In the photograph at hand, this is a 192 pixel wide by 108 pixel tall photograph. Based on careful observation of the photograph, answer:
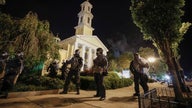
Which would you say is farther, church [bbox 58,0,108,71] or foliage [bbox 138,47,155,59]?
foliage [bbox 138,47,155,59]

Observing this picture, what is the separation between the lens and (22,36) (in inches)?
276

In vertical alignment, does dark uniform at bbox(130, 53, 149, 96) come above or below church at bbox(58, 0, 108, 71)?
below

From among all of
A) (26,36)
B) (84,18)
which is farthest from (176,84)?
(84,18)

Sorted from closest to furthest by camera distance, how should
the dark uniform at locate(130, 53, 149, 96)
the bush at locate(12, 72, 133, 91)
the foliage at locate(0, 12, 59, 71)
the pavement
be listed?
the pavement → the bush at locate(12, 72, 133, 91) → the dark uniform at locate(130, 53, 149, 96) → the foliage at locate(0, 12, 59, 71)

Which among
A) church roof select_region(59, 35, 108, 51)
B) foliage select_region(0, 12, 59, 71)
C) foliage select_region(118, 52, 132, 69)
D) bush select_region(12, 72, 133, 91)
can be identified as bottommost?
bush select_region(12, 72, 133, 91)

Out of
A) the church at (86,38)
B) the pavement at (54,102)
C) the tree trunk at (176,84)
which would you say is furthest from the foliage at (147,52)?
the pavement at (54,102)

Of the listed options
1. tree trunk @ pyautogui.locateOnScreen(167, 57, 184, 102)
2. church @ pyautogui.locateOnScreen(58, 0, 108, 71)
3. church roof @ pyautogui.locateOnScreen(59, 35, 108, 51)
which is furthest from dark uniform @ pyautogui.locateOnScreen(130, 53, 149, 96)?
church @ pyautogui.locateOnScreen(58, 0, 108, 71)

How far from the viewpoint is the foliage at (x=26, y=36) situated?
6.73 m

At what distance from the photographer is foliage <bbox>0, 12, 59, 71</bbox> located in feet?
22.1

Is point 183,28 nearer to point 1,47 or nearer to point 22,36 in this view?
point 22,36

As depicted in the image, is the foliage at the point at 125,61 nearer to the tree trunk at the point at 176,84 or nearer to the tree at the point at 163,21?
the tree at the point at 163,21

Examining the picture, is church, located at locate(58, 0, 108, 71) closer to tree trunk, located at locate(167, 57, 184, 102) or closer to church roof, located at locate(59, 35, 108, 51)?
church roof, located at locate(59, 35, 108, 51)

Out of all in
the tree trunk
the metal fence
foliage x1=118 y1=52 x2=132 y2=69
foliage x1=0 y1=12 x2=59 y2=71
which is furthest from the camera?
foliage x1=118 y1=52 x2=132 y2=69

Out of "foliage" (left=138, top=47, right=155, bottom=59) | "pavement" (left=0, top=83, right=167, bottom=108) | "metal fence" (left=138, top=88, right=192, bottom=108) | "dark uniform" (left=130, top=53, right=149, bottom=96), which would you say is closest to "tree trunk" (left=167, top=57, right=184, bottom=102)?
"metal fence" (left=138, top=88, right=192, bottom=108)
